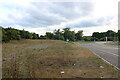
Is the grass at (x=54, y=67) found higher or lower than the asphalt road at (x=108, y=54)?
higher

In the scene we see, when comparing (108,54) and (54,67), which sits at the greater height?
(54,67)

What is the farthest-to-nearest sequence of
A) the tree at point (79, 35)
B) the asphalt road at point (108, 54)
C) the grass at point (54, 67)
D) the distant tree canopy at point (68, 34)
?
the tree at point (79, 35), the distant tree canopy at point (68, 34), the asphalt road at point (108, 54), the grass at point (54, 67)

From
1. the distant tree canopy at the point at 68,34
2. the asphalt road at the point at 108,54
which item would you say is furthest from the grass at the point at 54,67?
the distant tree canopy at the point at 68,34

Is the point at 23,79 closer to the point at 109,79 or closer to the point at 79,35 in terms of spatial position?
the point at 109,79

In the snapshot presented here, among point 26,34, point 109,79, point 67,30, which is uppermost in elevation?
point 67,30

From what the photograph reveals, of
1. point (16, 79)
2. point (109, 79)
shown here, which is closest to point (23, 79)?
point (16, 79)

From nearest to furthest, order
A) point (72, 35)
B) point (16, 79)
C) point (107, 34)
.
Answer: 1. point (16, 79)
2. point (72, 35)
3. point (107, 34)

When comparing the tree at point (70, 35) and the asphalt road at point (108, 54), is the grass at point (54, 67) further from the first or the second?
the tree at point (70, 35)

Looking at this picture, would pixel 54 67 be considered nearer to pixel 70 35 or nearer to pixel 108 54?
pixel 108 54

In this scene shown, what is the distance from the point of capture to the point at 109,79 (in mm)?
2949

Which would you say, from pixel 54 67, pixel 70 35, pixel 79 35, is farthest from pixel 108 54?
pixel 79 35

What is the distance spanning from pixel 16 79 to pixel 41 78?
835 millimetres

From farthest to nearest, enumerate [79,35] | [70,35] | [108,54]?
1. [79,35]
2. [70,35]
3. [108,54]

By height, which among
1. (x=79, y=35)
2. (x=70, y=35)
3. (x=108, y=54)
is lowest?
(x=108, y=54)
